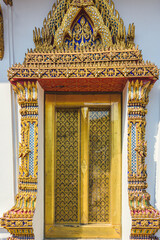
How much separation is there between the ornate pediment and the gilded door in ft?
2.67

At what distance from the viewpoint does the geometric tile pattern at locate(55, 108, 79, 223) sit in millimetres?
3100

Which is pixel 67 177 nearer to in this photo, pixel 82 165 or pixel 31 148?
pixel 82 165

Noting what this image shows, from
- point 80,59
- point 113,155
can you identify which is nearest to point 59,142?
point 113,155

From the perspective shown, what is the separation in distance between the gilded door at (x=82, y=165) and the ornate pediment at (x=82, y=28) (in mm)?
814

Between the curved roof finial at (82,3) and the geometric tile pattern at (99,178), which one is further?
the geometric tile pattern at (99,178)

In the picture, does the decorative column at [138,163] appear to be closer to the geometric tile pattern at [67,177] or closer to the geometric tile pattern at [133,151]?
the geometric tile pattern at [133,151]

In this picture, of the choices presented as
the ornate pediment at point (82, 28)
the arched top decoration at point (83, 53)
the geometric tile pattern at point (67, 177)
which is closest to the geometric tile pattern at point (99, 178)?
the geometric tile pattern at point (67, 177)

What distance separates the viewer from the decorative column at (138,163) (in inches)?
96.9

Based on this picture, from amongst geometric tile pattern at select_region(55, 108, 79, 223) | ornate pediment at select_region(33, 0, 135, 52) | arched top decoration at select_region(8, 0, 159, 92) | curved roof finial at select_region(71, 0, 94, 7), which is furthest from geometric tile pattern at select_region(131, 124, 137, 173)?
curved roof finial at select_region(71, 0, 94, 7)

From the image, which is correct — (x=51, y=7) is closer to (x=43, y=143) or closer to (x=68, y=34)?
(x=68, y=34)

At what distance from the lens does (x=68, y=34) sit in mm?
2939

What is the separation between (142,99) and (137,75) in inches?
12.8

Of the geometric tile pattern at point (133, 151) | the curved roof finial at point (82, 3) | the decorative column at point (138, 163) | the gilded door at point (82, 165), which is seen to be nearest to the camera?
the decorative column at point (138, 163)

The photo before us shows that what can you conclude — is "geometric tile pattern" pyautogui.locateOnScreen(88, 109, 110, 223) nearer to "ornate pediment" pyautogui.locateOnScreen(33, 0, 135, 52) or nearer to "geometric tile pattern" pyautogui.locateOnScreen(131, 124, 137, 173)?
"geometric tile pattern" pyautogui.locateOnScreen(131, 124, 137, 173)
